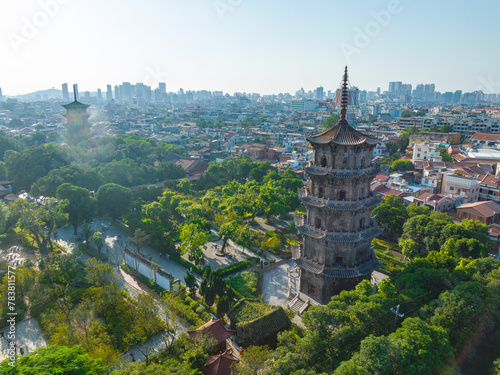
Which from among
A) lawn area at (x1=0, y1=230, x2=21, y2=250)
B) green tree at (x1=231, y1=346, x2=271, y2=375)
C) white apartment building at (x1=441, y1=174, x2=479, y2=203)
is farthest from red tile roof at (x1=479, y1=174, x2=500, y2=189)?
lawn area at (x1=0, y1=230, x2=21, y2=250)

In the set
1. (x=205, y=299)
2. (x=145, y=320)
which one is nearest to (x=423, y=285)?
(x=205, y=299)

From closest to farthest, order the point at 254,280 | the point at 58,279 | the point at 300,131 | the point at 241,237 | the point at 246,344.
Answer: the point at 246,344 → the point at 58,279 → the point at 254,280 → the point at 241,237 → the point at 300,131

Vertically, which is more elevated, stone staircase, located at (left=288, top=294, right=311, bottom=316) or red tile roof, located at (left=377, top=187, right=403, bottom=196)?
red tile roof, located at (left=377, top=187, right=403, bottom=196)

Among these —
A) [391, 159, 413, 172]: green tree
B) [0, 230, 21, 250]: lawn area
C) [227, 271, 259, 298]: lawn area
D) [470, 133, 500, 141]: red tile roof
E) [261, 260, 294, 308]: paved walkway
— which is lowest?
[261, 260, 294, 308]: paved walkway

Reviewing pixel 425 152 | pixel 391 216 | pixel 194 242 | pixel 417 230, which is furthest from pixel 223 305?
pixel 425 152

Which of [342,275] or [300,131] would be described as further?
[300,131]

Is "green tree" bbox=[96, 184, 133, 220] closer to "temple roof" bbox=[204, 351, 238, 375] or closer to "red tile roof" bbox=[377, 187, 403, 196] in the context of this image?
"temple roof" bbox=[204, 351, 238, 375]

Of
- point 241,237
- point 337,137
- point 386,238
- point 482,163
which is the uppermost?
point 337,137

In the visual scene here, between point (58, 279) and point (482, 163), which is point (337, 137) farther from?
point (482, 163)

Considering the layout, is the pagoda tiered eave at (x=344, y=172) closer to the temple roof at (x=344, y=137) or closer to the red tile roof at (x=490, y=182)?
the temple roof at (x=344, y=137)
